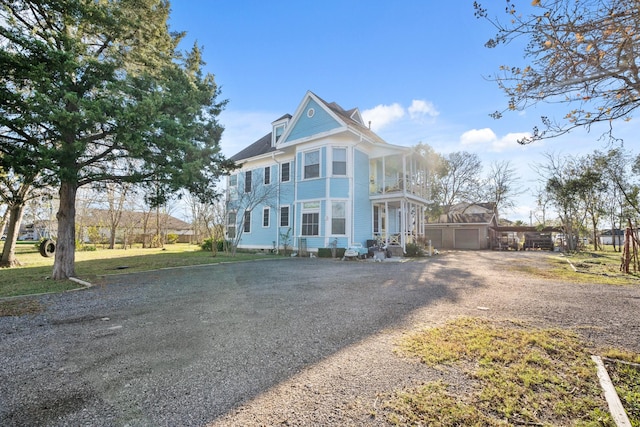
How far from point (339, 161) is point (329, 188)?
1.72 m

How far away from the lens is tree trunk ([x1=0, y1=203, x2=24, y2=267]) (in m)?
13.4

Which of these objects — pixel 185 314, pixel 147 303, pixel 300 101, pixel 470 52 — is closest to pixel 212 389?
pixel 185 314

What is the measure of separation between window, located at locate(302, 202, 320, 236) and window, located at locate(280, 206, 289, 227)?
1.73 meters

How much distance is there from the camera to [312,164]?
17.6m

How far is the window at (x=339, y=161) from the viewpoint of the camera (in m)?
16.8

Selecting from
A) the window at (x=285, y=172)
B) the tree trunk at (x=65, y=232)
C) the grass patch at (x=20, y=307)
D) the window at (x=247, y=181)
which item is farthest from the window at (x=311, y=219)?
the grass patch at (x=20, y=307)

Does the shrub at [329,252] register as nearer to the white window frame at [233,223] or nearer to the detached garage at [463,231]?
the white window frame at [233,223]

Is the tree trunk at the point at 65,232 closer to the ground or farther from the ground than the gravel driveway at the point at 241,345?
farther from the ground

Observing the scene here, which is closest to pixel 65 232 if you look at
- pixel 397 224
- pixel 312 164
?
pixel 312 164

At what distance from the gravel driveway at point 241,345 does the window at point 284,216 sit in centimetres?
1162

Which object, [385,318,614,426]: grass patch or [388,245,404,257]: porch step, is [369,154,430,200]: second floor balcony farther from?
[385,318,614,426]: grass patch

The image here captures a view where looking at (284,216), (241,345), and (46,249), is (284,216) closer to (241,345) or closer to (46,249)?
(46,249)

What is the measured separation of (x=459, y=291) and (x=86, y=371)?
7027 mm

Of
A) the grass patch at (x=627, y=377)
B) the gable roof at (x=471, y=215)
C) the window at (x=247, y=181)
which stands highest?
the window at (x=247, y=181)
